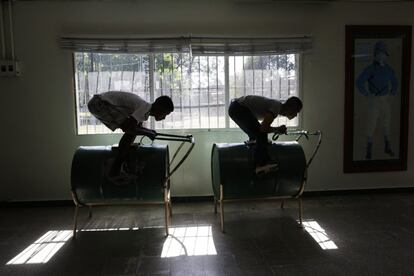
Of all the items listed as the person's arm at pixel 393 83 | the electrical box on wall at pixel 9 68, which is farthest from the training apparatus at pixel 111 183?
the person's arm at pixel 393 83

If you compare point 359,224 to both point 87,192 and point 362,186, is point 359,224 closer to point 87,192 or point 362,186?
point 362,186

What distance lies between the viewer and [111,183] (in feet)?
11.9

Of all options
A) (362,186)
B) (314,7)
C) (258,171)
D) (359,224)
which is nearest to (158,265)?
(258,171)

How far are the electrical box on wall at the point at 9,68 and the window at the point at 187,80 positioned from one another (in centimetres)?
60

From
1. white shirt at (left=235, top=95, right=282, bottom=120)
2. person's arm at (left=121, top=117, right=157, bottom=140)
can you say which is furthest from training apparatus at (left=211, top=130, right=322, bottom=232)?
person's arm at (left=121, top=117, right=157, bottom=140)

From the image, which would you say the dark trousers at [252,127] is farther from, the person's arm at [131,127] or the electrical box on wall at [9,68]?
the electrical box on wall at [9,68]

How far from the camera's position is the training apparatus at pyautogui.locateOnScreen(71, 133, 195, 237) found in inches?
142

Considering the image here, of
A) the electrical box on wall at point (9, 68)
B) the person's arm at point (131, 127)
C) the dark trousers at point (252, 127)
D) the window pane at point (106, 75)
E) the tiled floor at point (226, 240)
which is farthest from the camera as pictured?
the window pane at point (106, 75)

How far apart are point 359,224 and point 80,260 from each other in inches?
97.7

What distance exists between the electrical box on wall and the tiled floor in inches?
57.9

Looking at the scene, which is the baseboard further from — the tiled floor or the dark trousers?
the dark trousers

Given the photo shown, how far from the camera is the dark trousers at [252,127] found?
3770 mm

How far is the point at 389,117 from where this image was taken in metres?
4.92

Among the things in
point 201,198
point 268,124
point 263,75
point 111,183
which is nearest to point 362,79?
point 263,75
